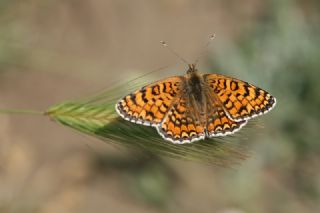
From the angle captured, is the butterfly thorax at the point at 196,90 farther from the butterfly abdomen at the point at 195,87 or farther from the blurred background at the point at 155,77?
the blurred background at the point at 155,77

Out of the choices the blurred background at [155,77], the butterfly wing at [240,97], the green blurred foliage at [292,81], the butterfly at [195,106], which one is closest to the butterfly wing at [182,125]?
the butterfly at [195,106]

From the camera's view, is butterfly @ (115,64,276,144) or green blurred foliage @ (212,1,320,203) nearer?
butterfly @ (115,64,276,144)

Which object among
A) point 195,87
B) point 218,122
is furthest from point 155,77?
point 218,122

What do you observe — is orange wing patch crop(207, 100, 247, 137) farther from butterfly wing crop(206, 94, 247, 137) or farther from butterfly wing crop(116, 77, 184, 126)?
butterfly wing crop(116, 77, 184, 126)

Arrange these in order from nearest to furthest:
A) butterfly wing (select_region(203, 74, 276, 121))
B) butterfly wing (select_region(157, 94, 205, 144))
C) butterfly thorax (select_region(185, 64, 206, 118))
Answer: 1. butterfly wing (select_region(157, 94, 205, 144))
2. butterfly wing (select_region(203, 74, 276, 121))
3. butterfly thorax (select_region(185, 64, 206, 118))

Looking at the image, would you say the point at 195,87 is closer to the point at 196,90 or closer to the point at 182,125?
the point at 196,90

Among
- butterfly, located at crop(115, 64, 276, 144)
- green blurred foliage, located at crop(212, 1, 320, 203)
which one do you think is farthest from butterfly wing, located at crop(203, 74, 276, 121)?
green blurred foliage, located at crop(212, 1, 320, 203)

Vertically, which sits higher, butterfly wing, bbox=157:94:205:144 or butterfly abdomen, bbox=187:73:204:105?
butterfly abdomen, bbox=187:73:204:105
